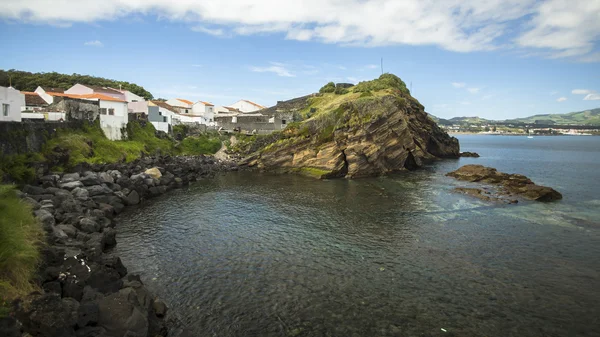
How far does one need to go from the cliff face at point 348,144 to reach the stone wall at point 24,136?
3167 centimetres

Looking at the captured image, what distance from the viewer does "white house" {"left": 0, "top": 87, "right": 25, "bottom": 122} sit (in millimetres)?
34906

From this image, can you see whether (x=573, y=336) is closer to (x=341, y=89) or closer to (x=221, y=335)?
(x=221, y=335)

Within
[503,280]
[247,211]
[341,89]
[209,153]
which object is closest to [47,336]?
[503,280]

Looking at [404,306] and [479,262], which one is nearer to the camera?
[404,306]

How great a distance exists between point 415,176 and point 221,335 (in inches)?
1866

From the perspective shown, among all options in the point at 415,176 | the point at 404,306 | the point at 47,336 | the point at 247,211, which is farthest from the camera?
the point at 415,176

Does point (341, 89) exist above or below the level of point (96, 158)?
above

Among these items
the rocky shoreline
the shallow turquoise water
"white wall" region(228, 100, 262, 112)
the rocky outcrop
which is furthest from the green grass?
"white wall" region(228, 100, 262, 112)

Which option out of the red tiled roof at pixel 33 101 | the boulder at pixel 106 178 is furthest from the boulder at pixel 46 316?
the red tiled roof at pixel 33 101

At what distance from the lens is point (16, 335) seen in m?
9.92

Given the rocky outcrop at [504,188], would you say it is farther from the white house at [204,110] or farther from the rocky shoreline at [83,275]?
the white house at [204,110]

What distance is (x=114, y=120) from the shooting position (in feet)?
191

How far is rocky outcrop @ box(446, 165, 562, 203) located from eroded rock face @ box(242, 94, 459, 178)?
37.9 feet

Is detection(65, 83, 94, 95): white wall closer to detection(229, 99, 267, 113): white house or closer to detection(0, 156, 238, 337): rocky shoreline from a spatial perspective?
detection(0, 156, 238, 337): rocky shoreline
